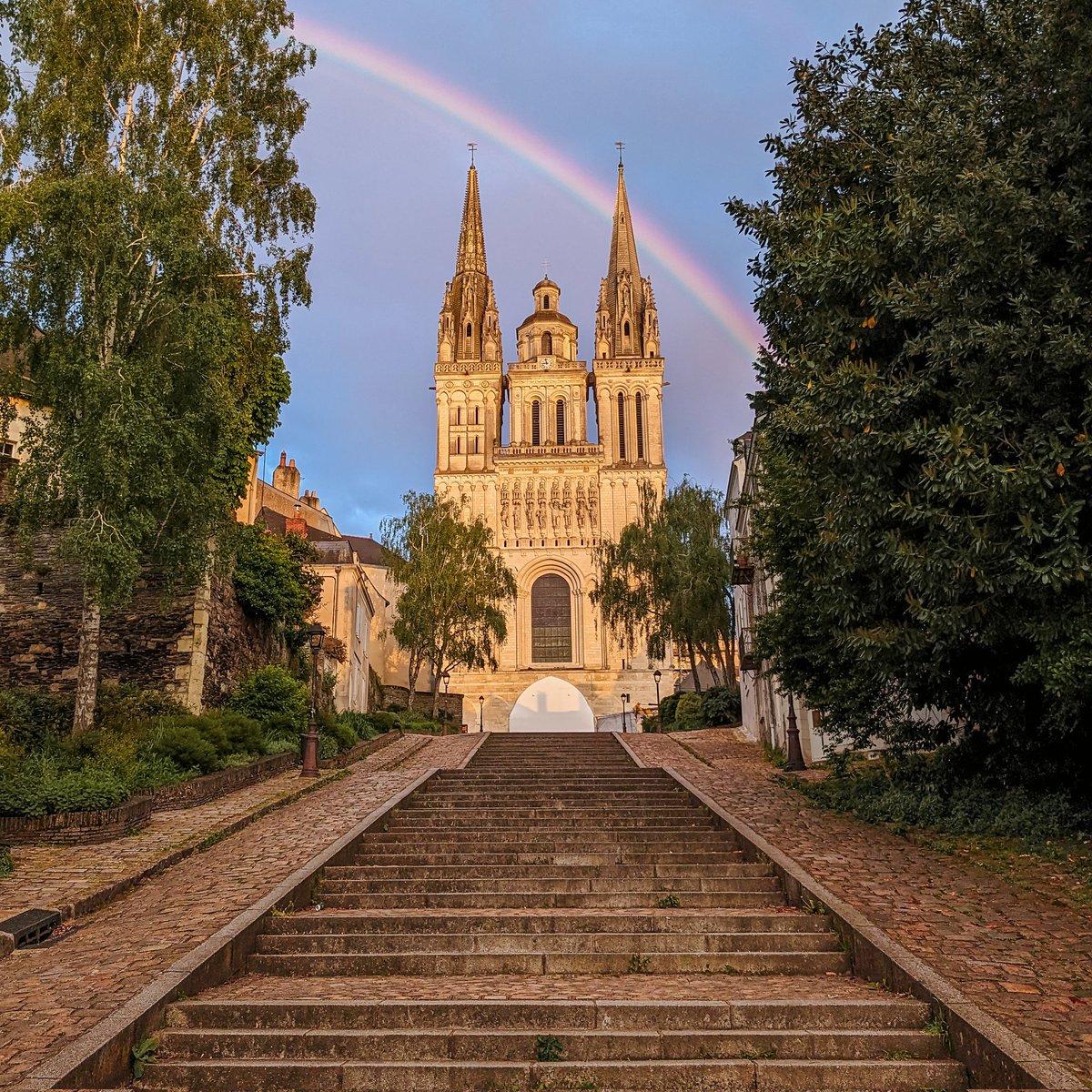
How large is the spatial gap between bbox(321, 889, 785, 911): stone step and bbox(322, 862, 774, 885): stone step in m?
0.51

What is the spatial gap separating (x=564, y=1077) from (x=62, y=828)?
813 centimetres

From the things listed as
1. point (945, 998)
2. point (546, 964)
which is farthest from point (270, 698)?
point (945, 998)

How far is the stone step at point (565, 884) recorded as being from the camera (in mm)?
8719

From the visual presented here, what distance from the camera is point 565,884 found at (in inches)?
345

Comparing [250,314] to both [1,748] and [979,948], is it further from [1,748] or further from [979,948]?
[979,948]

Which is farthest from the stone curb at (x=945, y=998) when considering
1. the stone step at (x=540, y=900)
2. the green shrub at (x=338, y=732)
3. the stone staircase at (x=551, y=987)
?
the green shrub at (x=338, y=732)

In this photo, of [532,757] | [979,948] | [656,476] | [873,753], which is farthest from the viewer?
[656,476]

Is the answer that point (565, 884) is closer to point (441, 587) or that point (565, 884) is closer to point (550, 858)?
point (550, 858)

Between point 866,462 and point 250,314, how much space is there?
13060mm

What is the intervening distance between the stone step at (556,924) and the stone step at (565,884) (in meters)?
1.04

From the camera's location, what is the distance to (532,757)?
2192 centimetres

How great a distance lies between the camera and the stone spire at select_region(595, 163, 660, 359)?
67.5m

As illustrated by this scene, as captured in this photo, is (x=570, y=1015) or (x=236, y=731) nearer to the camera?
(x=570, y=1015)

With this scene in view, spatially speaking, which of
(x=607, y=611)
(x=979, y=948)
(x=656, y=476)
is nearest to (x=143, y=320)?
(x=979, y=948)
